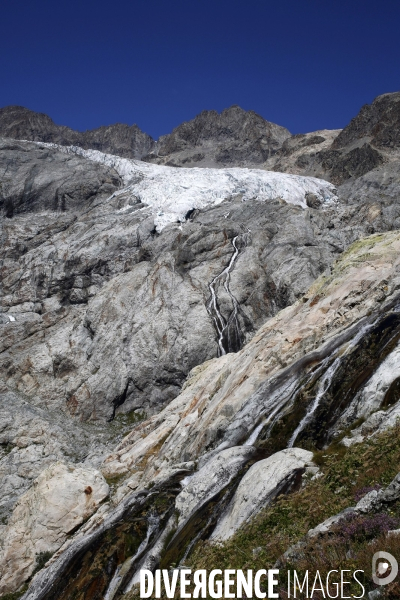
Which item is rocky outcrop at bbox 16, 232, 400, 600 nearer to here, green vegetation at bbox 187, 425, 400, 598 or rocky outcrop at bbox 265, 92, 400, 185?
green vegetation at bbox 187, 425, 400, 598

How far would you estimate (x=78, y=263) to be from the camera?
84625 millimetres

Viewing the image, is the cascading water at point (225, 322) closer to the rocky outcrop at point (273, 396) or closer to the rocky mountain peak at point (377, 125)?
the rocky outcrop at point (273, 396)

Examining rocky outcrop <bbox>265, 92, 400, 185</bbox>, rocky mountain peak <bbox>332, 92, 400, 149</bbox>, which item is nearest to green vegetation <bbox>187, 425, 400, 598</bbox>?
rocky outcrop <bbox>265, 92, 400, 185</bbox>

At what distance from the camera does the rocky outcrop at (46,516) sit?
72.8 feet

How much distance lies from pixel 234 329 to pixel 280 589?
179 ft

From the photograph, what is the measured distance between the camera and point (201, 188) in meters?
106

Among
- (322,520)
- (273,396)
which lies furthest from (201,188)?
(322,520)

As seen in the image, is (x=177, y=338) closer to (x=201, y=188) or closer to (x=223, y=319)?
(x=223, y=319)

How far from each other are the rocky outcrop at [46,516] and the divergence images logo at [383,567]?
19.2 m

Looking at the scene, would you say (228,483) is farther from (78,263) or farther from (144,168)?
(144,168)

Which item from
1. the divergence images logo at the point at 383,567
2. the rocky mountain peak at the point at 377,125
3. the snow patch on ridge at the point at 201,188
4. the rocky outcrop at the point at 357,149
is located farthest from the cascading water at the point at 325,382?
the rocky mountain peak at the point at 377,125

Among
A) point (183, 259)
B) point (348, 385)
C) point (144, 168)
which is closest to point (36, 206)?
point (144, 168)

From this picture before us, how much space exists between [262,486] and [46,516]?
13665 mm

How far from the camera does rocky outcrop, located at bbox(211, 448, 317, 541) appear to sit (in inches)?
545
